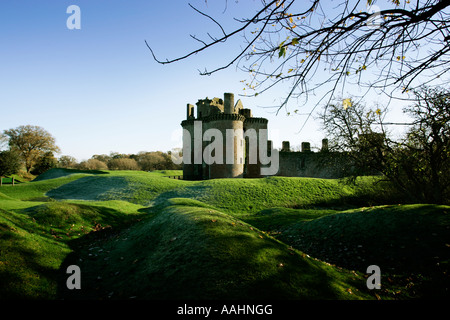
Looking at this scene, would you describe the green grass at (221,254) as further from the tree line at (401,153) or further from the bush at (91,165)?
the bush at (91,165)

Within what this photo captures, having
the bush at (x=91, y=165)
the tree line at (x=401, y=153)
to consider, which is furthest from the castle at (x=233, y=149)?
the bush at (x=91, y=165)

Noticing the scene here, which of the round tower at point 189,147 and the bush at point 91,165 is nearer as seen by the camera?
the round tower at point 189,147

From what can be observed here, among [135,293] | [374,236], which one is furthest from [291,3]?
[374,236]

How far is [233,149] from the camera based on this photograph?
125ft

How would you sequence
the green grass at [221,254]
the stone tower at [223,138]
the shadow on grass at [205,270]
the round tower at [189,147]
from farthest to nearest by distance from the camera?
the round tower at [189,147], the stone tower at [223,138], the green grass at [221,254], the shadow on grass at [205,270]

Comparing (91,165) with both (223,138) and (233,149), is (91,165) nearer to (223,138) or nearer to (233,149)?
(223,138)

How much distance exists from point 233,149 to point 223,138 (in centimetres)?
231

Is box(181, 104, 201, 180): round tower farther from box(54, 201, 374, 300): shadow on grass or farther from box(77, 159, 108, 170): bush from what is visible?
box(77, 159, 108, 170): bush

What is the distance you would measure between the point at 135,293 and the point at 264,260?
309 cm

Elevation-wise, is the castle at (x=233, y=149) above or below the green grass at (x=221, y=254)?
above

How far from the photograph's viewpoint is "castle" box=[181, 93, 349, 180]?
38.2 metres

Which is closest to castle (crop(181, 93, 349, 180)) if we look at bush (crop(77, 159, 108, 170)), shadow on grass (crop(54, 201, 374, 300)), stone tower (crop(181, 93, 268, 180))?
stone tower (crop(181, 93, 268, 180))

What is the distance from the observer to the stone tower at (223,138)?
38037 millimetres

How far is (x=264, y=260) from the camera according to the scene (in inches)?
238
